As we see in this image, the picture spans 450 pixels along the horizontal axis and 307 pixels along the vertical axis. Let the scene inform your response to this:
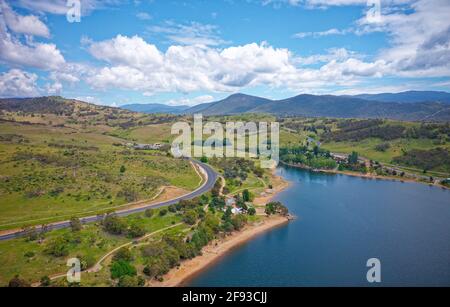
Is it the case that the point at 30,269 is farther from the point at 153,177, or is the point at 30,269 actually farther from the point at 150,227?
the point at 153,177

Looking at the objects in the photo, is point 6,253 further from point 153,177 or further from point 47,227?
point 153,177

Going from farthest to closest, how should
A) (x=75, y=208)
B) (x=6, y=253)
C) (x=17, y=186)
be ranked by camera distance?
(x=17, y=186) < (x=75, y=208) < (x=6, y=253)

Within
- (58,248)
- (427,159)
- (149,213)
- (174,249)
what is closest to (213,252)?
(174,249)

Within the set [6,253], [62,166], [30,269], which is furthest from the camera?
[62,166]

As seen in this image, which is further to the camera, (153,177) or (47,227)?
(153,177)

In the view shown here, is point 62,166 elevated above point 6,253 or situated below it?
above
